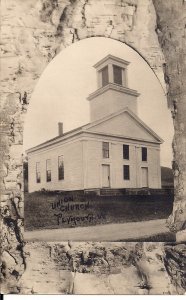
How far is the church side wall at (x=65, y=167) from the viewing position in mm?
2975

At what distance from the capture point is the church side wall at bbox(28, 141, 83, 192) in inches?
117

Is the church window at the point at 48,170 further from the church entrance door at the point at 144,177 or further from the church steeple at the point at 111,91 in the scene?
the church entrance door at the point at 144,177

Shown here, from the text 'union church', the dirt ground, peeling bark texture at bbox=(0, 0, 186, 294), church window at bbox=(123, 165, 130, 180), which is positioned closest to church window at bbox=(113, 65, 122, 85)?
the text 'union church'

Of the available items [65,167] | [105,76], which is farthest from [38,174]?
[105,76]

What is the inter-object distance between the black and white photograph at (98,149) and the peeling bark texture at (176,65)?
6cm

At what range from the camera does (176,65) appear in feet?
10.6

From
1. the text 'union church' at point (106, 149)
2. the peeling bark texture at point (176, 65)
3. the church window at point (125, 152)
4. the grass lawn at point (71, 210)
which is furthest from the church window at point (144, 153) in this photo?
the grass lawn at point (71, 210)

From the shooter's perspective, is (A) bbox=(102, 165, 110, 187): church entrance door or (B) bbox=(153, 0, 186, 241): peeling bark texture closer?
(A) bbox=(102, 165, 110, 187): church entrance door

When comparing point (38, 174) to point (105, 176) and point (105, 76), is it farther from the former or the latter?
point (105, 76)

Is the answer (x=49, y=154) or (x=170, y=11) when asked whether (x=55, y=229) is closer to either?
(x=49, y=154)

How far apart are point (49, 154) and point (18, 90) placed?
51 centimetres

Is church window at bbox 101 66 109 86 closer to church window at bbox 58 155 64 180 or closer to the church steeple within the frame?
the church steeple

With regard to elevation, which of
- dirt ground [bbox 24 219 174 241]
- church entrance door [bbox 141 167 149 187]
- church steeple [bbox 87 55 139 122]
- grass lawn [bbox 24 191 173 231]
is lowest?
dirt ground [bbox 24 219 174 241]

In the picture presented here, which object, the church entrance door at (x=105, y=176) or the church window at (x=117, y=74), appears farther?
the church window at (x=117, y=74)
